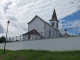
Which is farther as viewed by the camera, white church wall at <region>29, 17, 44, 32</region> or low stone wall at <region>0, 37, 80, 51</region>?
white church wall at <region>29, 17, 44, 32</region>

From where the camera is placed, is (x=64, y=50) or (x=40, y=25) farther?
(x=40, y=25)

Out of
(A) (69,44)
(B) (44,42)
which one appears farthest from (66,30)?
(B) (44,42)

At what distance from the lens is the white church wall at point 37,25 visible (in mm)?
29141

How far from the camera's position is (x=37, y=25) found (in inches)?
1177

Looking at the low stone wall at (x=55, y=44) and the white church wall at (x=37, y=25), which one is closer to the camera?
the low stone wall at (x=55, y=44)

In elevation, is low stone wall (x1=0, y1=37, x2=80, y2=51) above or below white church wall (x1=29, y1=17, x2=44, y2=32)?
below

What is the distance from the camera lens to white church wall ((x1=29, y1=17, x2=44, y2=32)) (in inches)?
1147

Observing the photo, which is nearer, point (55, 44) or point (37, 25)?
point (55, 44)

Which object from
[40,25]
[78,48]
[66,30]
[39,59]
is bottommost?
[39,59]

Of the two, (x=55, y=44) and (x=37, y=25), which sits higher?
(x=37, y=25)

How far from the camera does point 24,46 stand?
21641mm

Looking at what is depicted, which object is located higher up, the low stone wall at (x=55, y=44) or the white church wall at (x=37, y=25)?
the white church wall at (x=37, y=25)

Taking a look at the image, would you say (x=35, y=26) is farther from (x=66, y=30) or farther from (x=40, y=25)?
(x=66, y=30)

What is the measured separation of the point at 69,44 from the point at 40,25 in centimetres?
1321
